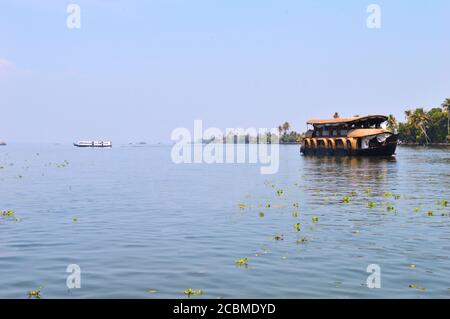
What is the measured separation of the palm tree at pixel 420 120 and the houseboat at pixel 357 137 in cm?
9657

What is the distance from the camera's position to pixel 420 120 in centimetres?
18612

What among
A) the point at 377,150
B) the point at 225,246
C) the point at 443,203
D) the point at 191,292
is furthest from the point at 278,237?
the point at 377,150

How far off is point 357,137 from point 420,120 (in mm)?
108287

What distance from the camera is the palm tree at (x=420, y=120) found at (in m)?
183

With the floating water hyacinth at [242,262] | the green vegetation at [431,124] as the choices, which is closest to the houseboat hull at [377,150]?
the floating water hyacinth at [242,262]

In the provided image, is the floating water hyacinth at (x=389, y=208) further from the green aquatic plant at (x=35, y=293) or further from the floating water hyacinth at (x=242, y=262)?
the green aquatic plant at (x=35, y=293)

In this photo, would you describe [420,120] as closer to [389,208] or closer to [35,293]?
[389,208]

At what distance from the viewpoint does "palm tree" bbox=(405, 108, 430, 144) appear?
601ft

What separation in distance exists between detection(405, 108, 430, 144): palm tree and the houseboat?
96.6 meters

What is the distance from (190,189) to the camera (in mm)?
42875

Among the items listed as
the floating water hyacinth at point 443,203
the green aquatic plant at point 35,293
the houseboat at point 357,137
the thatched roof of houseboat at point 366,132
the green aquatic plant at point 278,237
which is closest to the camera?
the green aquatic plant at point 35,293
